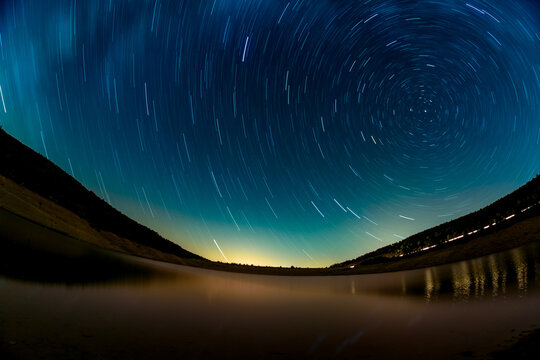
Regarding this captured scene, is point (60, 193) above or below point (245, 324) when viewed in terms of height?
above

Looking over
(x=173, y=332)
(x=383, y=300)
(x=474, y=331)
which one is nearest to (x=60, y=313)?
(x=173, y=332)

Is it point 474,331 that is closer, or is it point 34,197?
point 474,331

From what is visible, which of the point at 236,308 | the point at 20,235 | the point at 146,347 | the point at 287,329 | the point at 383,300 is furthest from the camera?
the point at 20,235

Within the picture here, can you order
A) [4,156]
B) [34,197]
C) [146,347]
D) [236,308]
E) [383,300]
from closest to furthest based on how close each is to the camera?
[146,347]
[236,308]
[383,300]
[34,197]
[4,156]

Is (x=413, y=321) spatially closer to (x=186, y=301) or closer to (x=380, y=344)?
(x=380, y=344)

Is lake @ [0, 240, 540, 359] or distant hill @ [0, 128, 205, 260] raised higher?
distant hill @ [0, 128, 205, 260]

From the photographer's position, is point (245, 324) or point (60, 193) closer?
point (245, 324)

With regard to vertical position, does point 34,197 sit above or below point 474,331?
above

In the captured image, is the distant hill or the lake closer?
the lake

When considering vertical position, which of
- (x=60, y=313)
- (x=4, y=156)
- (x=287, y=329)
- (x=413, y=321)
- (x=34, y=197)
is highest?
(x=4, y=156)

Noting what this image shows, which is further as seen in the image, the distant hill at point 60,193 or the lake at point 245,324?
the distant hill at point 60,193

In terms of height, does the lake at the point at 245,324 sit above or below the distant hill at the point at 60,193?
below
